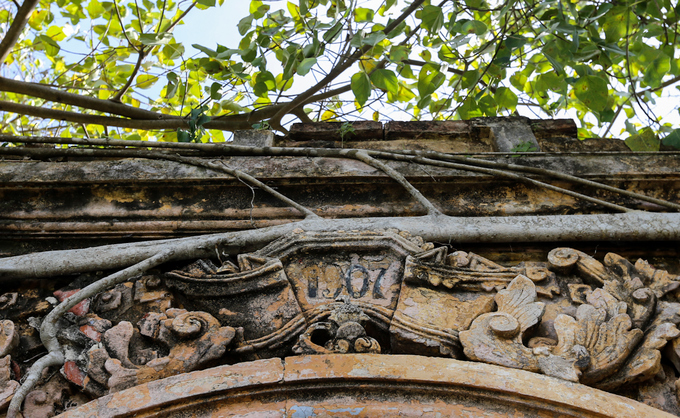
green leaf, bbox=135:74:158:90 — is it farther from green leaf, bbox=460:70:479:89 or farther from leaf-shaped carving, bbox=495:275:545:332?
leaf-shaped carving, bbox=495:275:545:332

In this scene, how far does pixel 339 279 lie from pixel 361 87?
1.52m

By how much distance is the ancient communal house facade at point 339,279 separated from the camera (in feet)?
6.56

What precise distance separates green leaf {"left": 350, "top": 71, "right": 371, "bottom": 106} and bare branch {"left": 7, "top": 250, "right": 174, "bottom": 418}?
160 cm

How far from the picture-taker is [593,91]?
355 cm

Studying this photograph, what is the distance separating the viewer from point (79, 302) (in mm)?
A: 2350

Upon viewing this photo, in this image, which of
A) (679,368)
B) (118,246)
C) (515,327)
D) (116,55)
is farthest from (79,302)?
(116,55)

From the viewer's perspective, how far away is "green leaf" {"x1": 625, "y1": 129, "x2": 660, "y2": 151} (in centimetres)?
343

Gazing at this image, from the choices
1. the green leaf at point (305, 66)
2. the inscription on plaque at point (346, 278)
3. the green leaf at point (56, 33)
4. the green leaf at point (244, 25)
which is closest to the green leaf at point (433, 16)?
the green leaf at point (305, 66)

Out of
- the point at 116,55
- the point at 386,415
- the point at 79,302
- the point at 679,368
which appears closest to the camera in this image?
the point at 386,415

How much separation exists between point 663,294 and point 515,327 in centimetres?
75

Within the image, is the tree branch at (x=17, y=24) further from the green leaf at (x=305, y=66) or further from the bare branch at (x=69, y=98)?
the green leaf at (x=305, y=66)

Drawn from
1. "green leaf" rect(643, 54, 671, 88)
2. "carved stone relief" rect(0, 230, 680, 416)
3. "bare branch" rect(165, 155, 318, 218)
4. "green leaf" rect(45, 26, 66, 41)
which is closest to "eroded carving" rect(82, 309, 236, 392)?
"carved stone relief" rect(0, 230, 680, 416)

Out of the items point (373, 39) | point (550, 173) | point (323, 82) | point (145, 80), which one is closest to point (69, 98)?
point (145, 80)

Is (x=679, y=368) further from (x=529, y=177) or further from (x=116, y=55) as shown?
(x=116, y=55)
